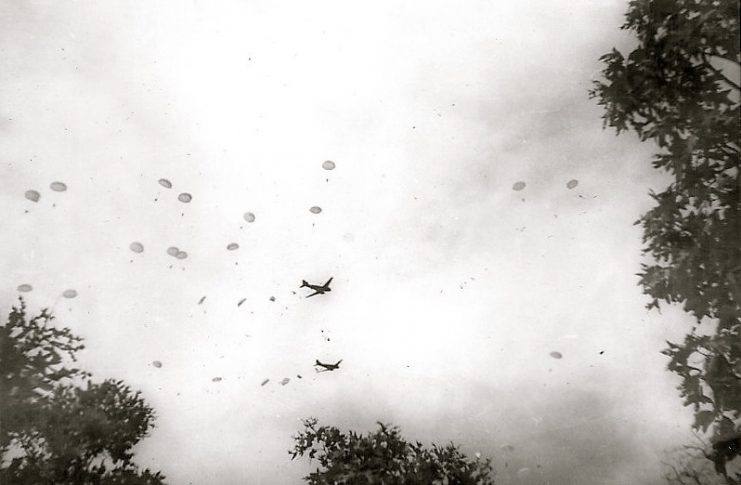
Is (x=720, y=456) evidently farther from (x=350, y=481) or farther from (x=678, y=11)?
(x=350, y=481)

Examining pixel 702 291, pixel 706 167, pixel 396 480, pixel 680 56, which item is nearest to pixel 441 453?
pixel 396 480

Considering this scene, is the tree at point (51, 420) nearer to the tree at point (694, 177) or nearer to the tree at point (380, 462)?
the tree at point (380, 462)

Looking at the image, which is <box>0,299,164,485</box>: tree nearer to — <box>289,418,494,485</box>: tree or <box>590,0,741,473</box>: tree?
<box>289,418,494,485</box>: tree

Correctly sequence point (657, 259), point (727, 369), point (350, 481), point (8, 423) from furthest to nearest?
point (350, 481) < point (8, 423) < point (657, 259) < point (727, 369)

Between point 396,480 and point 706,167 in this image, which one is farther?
point 396,480

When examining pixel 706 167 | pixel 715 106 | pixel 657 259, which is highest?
pixel 715 106

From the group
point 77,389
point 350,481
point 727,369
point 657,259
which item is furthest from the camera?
point 350,481

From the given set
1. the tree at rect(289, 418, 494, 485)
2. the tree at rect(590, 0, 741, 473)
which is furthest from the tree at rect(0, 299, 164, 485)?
the tree at rect(590, 0, 741, 473)

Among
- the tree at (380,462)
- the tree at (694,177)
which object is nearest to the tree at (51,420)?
the tree at (380,462)

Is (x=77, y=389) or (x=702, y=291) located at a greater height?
(x=77, y=389)

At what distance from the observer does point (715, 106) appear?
9.65m

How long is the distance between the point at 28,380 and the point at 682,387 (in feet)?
74.6

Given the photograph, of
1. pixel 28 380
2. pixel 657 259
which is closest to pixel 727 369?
pixel 657 259

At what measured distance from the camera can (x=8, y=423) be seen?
54.3 feet
